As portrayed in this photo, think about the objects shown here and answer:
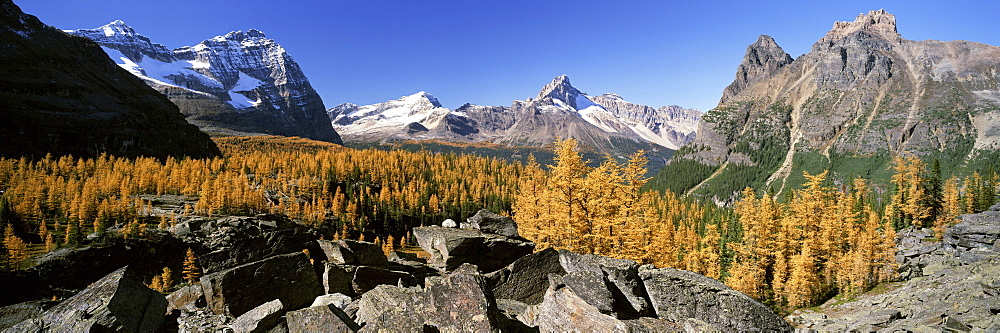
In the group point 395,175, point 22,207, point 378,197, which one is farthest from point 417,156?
point 22,207

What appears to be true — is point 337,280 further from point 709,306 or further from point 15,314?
point 709,306

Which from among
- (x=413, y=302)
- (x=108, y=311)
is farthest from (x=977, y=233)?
(x=108, y=311)

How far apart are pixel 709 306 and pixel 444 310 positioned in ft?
28.3

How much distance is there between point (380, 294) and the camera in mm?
10141

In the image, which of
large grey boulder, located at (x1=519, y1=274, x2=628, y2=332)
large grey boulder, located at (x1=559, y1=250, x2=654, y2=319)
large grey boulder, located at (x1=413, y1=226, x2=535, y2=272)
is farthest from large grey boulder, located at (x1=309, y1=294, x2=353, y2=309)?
large grey boulder, located at (x1=413, y1=226, x2=535, y2=272)

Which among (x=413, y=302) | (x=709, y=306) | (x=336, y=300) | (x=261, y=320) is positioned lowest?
(x=336, y=300)

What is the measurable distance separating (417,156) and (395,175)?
39.0 metres

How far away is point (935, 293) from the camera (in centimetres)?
3356

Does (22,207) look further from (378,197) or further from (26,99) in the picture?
(26,99)

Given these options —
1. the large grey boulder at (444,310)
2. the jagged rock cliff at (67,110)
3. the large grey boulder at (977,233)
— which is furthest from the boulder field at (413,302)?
the jagged rock cliff at (67,110)

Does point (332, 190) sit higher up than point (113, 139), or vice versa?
point (113, 139)

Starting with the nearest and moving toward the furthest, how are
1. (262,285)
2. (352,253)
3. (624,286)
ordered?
(624,286) < (262,285) < (352,253)

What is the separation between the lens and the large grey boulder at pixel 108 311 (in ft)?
30.9

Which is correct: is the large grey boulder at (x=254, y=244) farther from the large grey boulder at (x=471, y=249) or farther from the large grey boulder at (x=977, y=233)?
the large grey boulder at (x=977, y=233)
